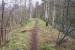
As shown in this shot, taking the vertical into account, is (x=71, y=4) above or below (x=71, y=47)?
above

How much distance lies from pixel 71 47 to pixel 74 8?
413 centimetres

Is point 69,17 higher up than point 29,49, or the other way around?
point 69,17

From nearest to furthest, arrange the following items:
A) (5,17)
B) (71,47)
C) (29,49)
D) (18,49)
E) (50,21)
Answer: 1. (18,49)
2. (29,49)
3. (5,17)
4. (71,47)
5. (50,21)

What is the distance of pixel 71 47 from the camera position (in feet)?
56.6

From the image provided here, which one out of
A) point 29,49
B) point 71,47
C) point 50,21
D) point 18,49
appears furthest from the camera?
point 50,21

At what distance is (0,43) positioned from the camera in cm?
1631

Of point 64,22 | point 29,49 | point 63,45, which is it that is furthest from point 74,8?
point 29,49

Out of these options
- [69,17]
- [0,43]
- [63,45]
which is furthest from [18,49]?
[69,17]

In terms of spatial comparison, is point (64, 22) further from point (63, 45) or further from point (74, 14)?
point (63, 45)

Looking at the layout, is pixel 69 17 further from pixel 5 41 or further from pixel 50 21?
pixel 50 21

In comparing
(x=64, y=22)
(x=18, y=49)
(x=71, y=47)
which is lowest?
(x=71, y=47)

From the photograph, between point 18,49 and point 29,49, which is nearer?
point 18,49

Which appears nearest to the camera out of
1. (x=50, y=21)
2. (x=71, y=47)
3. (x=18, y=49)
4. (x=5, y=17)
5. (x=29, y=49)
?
(x=18, y=49)

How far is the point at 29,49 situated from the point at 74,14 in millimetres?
6573
